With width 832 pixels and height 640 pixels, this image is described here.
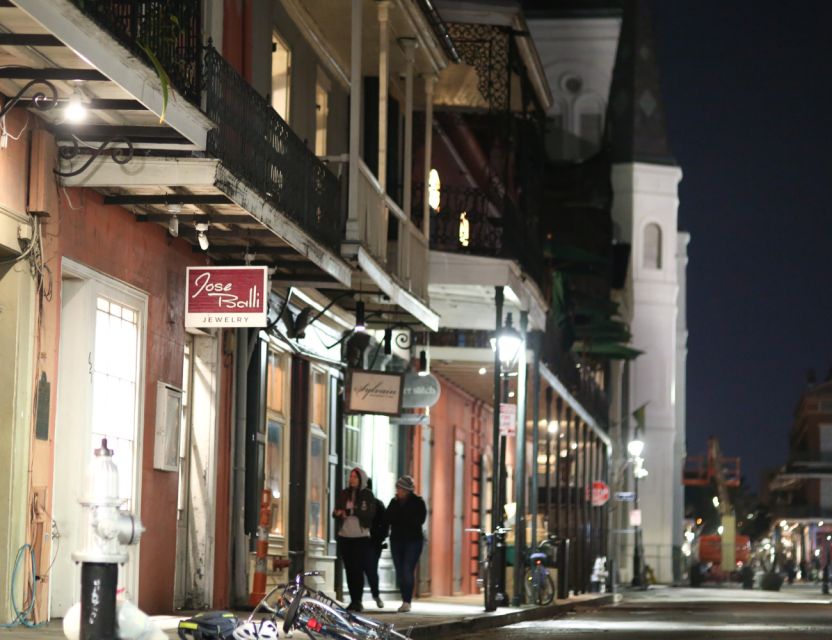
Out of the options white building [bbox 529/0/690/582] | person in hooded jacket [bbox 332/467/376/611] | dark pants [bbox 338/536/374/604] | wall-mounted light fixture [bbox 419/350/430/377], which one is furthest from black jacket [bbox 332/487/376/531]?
white building [bbox 529/0/690/582]

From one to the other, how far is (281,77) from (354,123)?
6.11ft

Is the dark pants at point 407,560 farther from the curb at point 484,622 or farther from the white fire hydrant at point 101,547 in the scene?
the white fire hydrant at point 101,547

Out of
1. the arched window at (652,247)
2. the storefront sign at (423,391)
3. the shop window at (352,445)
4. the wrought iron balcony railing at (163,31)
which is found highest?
the arched window at (652,247)

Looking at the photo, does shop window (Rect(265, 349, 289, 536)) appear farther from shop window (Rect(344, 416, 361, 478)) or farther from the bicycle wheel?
the bicycle wheel

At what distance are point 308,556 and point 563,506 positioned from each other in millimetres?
19079

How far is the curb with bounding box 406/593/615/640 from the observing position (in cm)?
1767

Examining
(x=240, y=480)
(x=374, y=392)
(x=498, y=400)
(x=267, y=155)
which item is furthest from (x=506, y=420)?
(x=267, y=155)


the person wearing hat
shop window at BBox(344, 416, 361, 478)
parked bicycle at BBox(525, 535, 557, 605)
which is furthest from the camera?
parked bicycle at BBox(525, 535, 557, 605)

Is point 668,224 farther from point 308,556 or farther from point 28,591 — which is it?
point 28,591

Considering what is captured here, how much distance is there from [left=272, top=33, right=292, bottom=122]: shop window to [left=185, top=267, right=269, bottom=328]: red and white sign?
423 cm

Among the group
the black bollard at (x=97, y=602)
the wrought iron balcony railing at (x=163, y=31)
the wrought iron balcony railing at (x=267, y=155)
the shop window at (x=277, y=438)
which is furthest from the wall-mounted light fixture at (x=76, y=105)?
the shop window at (x=277, y=438)

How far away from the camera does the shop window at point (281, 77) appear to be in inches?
773

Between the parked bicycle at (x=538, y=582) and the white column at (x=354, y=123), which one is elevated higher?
the white column at (x=354, y=123)

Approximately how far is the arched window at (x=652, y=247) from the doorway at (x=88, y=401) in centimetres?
5496
